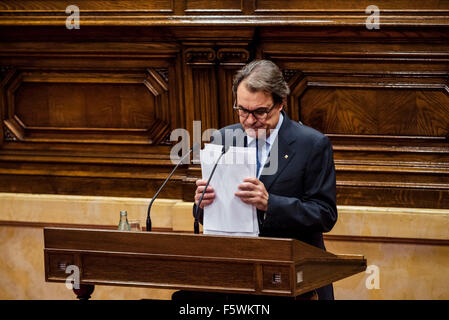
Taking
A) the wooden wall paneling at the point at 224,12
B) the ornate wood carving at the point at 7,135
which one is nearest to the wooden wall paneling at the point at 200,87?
the wooden wall paneling at the point at 224,12

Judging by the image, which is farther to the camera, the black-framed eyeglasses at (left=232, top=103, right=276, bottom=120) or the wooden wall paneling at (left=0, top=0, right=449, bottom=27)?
the wooden wall paneling at (left=0, top=0, right=449, bottom=27)

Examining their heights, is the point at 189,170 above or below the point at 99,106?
below

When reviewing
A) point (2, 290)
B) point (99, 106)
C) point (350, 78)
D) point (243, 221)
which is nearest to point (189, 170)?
point (99, 106)

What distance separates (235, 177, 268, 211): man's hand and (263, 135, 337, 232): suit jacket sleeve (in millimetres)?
93

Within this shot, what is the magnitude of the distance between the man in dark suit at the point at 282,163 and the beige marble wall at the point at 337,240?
4.33ft

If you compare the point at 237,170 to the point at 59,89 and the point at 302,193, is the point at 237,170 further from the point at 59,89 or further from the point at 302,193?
the point at 59,89

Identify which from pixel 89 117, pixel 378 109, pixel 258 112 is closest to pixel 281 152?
pixel 258 112

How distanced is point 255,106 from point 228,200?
420 mm

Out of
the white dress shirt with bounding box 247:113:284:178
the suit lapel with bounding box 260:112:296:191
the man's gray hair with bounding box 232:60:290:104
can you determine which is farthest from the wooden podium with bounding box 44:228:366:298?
the man's gray hair with bounding box 232:60:290:104

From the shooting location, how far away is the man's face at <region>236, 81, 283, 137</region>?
3293 millimetres

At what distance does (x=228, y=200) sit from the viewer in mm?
3127

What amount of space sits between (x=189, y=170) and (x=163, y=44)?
0.80 metres

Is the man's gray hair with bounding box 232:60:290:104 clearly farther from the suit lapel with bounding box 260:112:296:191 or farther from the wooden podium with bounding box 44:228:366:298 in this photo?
the wooden podium with bounding box 44:228:366:298
